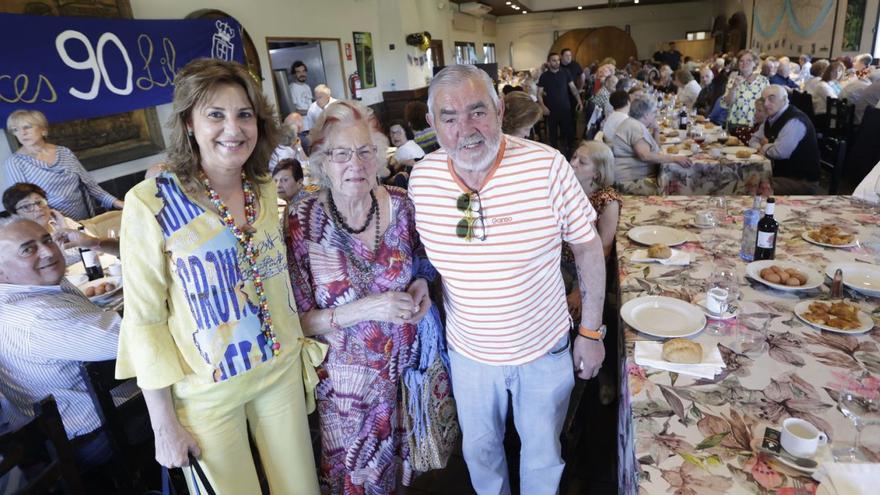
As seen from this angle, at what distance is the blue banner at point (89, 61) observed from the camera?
12.2 feet

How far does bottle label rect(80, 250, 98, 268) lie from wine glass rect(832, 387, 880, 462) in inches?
127

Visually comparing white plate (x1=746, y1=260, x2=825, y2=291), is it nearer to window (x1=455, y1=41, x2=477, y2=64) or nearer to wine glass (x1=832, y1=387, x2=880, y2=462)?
wine glass (x1=832, y1=387, x2=880, y2=462)

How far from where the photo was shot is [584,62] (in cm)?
2172

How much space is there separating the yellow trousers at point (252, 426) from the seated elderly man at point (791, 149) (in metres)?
4.02

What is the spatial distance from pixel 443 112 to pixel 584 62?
73.6 feet

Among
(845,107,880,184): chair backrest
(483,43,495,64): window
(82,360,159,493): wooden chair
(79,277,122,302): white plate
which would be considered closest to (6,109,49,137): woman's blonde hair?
(79,277,122,302): white plate

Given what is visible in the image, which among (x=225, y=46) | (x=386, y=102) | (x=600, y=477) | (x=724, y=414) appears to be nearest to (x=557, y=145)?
(x=386, y=102)

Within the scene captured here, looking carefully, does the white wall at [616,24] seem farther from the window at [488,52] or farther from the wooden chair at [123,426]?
the wooden chair at [123,426]

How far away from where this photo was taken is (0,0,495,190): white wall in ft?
16.9

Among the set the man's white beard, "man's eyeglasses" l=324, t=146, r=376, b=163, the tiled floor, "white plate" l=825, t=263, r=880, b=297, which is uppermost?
"man's eyeglasses" l=324, t=146, r=376, b=163

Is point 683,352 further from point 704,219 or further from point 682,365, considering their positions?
point 704,219

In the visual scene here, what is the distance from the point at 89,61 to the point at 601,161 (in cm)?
420

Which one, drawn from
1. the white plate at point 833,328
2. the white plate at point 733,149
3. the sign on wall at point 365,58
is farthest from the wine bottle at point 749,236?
the sign on wall at point 365,58

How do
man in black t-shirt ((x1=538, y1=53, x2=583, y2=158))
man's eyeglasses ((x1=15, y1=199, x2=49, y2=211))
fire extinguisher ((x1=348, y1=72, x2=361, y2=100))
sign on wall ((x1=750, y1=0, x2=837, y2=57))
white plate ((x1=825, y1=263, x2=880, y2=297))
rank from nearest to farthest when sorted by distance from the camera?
white plate ((x1=825, y1=263, x2=880, y2=297)) → man's eyeglasses ((x1=15, y1=199, x2=49, y2=211)) → man in black t-shirt ((x1=538, y1=53, x2=583, y2=158)) → fire extinguisher ((x1=348, y1=72, x2=361, y2=100)) → sign on wall ((x1=750, y1=0, x2=837, y2=57))
